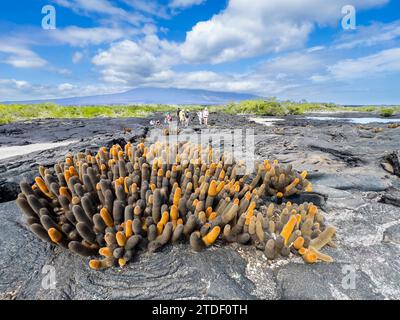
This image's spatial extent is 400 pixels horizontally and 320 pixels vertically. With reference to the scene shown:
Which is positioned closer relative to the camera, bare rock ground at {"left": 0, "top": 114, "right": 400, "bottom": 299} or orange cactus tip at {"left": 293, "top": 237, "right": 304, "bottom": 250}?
bare rock ground at {"left": 0, "top": 114, "right": 400, "bottom": 299}

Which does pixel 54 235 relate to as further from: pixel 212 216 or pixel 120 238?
pixel 212 216

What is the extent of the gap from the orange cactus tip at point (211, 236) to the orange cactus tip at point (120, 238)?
2.26ft

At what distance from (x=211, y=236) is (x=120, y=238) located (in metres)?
0.76

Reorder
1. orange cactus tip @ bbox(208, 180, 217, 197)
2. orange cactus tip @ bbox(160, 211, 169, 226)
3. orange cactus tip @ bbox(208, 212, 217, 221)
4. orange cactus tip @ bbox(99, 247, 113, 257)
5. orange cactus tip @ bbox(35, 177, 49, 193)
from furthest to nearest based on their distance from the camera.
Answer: orange cactus tip @ bbox(35, 177, 49, 193), orange cactus tip @ bbox(208, 180, 217, 197), orange cactus tip @ bbox(208, 212, 217, 221), orange cactus tip @ bbox(160, 211, 169, 226), orange cactus tip @ bbox(99, 247, 113, 257)

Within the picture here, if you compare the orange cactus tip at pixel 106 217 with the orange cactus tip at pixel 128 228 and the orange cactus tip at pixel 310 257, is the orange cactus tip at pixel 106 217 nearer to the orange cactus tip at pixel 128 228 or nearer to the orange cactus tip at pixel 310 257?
the orange cactus tip at pixel 128 228

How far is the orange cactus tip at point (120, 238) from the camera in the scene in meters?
2.23

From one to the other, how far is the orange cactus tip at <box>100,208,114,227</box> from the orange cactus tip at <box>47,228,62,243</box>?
37 centimetres

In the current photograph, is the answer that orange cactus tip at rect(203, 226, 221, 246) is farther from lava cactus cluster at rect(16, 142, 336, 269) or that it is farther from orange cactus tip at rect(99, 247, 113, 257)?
orange cactus tip at rect(99, 247, 113, 257)

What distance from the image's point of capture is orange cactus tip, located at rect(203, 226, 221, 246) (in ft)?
7.53

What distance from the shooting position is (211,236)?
7.66 ft

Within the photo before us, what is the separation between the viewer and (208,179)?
319 centimetres

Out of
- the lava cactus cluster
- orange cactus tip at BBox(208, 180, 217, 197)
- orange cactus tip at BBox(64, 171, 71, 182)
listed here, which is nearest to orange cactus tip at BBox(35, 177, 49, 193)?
the lava cactus cluster

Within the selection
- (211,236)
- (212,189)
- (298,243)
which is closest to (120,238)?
(211,236)
